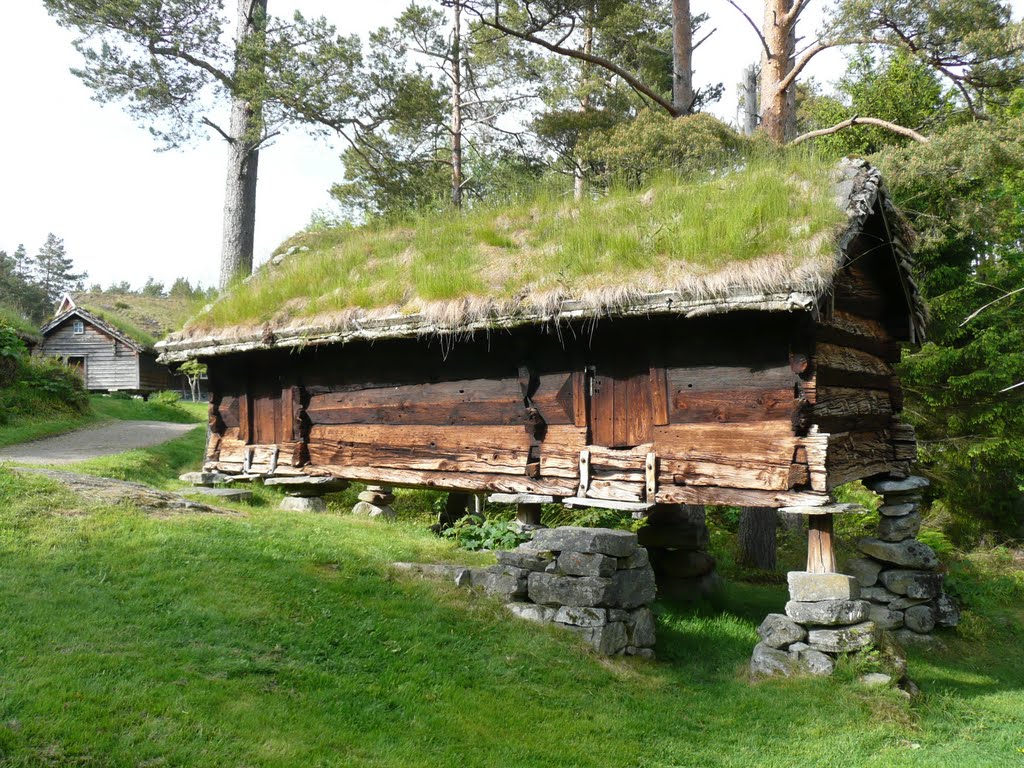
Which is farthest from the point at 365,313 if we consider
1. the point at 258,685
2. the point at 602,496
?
the point at 258,685

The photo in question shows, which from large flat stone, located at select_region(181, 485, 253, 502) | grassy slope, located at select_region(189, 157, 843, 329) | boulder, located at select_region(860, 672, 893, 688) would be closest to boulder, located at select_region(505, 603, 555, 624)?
boulder, located at select_region(860, 672, 893, 688)

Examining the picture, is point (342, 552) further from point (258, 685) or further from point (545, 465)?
point (258, 685)

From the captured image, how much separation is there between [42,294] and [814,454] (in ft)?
246

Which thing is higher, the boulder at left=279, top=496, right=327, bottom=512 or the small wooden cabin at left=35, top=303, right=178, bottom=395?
the small wooden cabin at left=35, top=303, right=178, bottom=395

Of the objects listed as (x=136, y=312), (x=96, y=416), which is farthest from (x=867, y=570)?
(x=136, y=312)

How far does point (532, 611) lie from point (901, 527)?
518 centimetres

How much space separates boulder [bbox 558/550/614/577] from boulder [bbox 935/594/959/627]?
523cm

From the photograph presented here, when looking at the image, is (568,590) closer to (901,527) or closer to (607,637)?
(607,637)

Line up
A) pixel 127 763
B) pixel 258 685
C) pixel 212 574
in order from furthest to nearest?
pixel 212 574
pixel 258 685
pixel 127 763

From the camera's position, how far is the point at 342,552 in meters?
8.67

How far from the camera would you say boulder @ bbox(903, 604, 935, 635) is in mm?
9797

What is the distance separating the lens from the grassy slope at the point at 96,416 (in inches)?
703

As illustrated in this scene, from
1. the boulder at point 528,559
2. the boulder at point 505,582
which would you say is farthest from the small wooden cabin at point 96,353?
the boulder at point 528,559

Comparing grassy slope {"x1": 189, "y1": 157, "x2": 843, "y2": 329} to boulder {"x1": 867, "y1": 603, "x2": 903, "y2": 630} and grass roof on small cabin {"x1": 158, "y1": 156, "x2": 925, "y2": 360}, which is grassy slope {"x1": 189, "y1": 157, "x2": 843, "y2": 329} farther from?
boulder {"x1": 867, "y1": 603, "x2": 903, "y2": 630}
